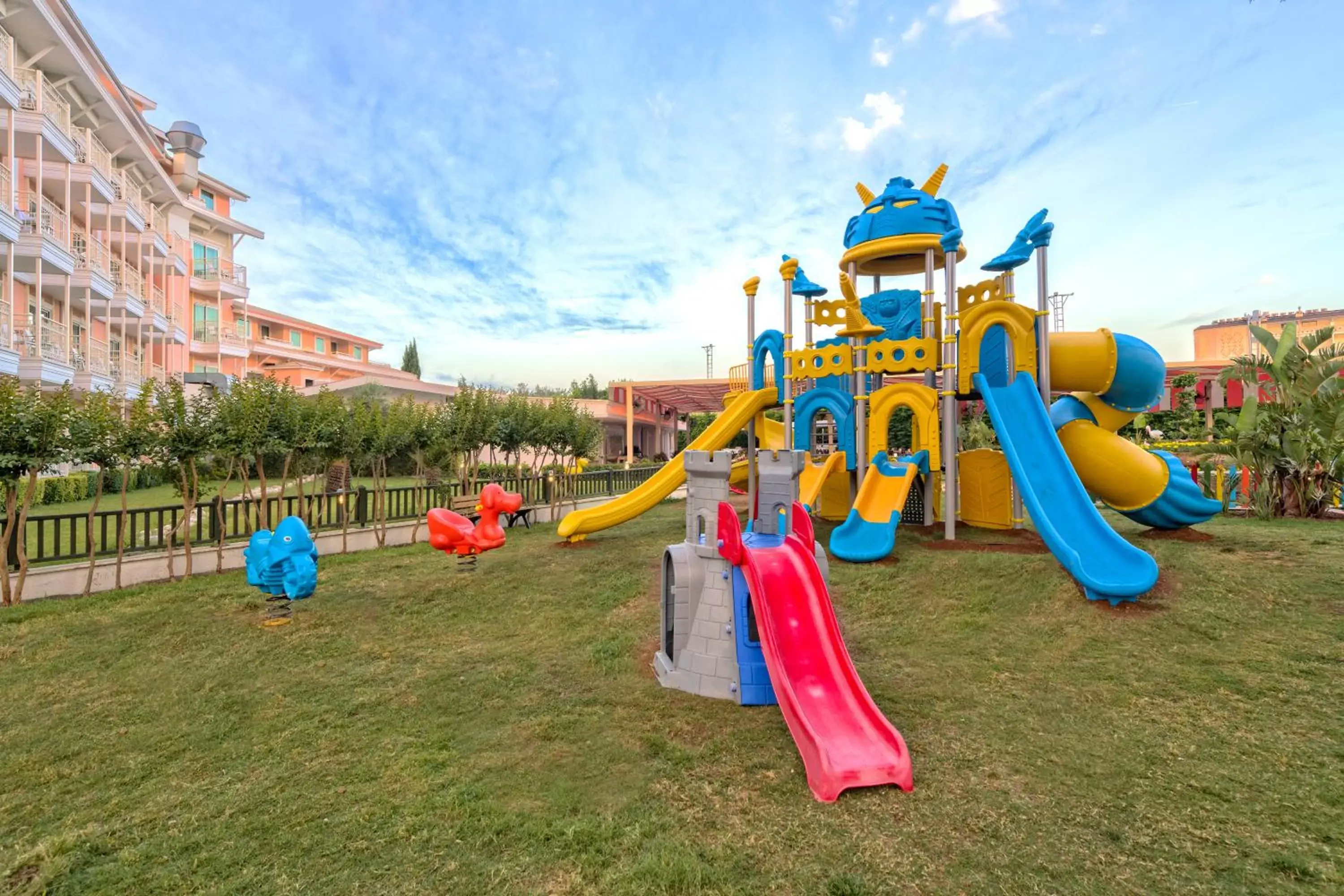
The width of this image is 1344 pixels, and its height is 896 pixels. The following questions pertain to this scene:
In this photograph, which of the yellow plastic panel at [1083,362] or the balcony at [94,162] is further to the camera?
the balcony at [94,162]

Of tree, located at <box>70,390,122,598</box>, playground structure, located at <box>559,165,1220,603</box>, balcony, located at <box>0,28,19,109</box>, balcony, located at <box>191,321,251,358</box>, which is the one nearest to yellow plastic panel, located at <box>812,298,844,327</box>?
playground structure, located at <box>559,165,1220,603</box>

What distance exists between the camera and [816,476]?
14.0 meters

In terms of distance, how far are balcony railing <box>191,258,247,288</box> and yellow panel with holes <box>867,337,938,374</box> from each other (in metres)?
37.5

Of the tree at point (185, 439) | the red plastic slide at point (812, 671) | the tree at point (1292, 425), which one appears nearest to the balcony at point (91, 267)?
the tree at point (185, 439)

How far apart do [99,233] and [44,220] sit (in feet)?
20.3

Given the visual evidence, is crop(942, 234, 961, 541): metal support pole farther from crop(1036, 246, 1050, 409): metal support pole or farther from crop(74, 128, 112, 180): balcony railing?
crop(74, 128, 112, 180): balcony railing

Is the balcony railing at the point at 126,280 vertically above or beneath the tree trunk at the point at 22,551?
above

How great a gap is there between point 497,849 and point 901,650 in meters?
5.34

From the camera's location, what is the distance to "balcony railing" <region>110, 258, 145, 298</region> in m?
23.3

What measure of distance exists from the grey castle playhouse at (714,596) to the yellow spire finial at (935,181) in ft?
33.8

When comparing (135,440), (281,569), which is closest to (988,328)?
(281,569)

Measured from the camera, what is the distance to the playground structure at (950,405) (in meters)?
10.6

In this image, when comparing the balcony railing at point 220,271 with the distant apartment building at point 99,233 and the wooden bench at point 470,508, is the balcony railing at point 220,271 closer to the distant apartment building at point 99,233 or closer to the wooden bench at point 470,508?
the distant apartment building at point 99,233

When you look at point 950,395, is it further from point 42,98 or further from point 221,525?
point 42,98
